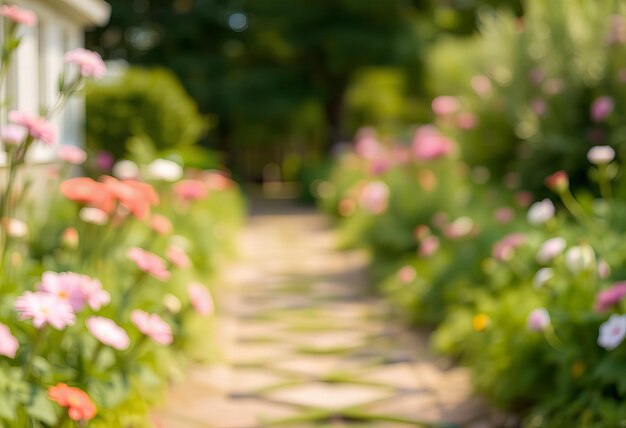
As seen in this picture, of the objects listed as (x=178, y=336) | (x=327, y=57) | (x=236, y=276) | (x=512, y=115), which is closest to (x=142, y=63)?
(x=327, y=57)

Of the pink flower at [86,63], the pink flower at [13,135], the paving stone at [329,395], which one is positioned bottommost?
the paving stone at [329,395]

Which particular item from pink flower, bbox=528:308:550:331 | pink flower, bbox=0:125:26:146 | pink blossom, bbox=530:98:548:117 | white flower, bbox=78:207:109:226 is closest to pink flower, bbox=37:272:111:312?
pink flower, bbox=0:125:26:146

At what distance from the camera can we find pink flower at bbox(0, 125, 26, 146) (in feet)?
8.82

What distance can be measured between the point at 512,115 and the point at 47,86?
3.27 m

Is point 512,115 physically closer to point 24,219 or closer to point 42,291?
point 24,219

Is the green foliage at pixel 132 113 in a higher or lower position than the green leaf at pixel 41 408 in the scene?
higher

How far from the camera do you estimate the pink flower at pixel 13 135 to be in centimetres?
269

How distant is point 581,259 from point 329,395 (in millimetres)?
1334

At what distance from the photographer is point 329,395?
3.77m

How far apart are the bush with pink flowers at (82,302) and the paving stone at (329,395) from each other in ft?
1.82

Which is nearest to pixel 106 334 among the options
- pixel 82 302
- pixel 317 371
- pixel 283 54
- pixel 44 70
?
pixel 82 302

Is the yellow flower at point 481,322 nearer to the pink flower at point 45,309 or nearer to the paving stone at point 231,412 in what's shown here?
the paving stone at point 231,412

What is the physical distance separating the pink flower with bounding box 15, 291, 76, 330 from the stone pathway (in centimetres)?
130

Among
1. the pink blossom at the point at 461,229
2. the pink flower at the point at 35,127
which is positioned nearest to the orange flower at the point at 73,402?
the pink flower at the point at 35,127
